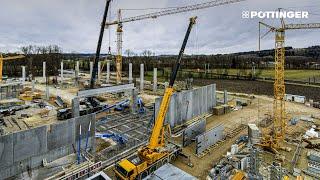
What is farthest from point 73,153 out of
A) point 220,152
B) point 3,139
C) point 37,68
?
point 37,68

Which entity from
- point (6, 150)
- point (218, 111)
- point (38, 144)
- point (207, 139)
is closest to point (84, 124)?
point (38, 144)

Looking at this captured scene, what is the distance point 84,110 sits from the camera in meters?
26.4

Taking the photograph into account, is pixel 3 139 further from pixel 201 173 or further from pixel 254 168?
pixel 254 168

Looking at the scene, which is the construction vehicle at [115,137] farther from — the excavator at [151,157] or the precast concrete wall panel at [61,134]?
the excavator at [151,157]

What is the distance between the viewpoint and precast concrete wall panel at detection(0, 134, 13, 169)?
13703 millimetres

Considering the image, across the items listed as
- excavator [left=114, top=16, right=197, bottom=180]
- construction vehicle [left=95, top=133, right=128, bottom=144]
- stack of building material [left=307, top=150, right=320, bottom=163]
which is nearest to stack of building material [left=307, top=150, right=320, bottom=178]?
stack of building material [left=307, top=150, right=320, bottom=163]

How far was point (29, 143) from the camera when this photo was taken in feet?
48.6

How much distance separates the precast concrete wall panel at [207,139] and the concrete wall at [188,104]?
439 cm

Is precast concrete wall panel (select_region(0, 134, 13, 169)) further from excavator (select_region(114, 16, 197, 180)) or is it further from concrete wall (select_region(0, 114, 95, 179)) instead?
excavator (select_region(114, 16, 197, 180))

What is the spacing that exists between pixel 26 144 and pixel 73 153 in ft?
9.99

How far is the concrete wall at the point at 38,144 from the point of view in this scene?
14.0 metres

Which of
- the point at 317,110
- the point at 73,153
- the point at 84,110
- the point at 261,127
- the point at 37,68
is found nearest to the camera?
the point at 73,153

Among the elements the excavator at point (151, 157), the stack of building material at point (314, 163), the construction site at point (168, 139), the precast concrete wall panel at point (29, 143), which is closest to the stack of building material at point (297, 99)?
the construction site at point (168, 139)

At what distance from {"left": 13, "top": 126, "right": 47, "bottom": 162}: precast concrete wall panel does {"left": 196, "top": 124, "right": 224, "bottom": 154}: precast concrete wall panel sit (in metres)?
9.40
